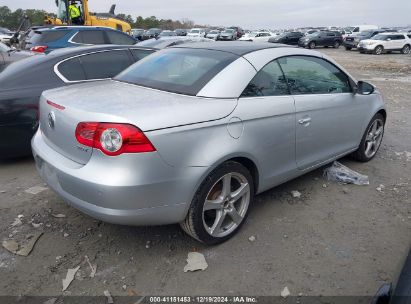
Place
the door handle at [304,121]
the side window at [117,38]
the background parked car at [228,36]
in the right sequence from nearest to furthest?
the door handle at [304,121], the side window at [117,38], the background parked car at [228,36]

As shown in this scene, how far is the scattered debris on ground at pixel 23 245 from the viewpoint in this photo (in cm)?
302

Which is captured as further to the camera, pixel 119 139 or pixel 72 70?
pixel 72 70

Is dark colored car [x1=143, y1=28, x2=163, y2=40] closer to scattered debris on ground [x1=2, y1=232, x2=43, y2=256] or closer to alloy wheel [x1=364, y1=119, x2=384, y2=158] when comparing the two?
alloy wheel [x1=364, y1=119, x2=384, y2=158]

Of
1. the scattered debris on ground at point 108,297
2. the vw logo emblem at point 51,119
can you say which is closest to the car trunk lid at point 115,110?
the vw logo emblem at point 51,119

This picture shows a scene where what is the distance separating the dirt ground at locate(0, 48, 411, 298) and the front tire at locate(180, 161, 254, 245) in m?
0.13

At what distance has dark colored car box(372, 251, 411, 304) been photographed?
65.0 inches

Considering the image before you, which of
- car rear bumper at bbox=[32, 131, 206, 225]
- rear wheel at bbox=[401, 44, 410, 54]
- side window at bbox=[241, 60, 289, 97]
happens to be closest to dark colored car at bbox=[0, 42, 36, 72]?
car rear bumper at bbox=[32, 131, 206, 225]

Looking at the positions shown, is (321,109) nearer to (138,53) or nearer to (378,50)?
(138,53)

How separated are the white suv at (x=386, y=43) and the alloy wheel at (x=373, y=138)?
1065 inches

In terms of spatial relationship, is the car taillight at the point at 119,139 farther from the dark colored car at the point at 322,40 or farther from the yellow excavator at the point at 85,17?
the dark colored car at the point at 322,40

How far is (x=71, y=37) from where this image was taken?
10.2m

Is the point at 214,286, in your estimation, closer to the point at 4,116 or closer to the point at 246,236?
the point at 246,236

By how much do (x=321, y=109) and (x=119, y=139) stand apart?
7.15 ft

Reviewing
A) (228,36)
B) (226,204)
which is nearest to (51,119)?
(226,204)
